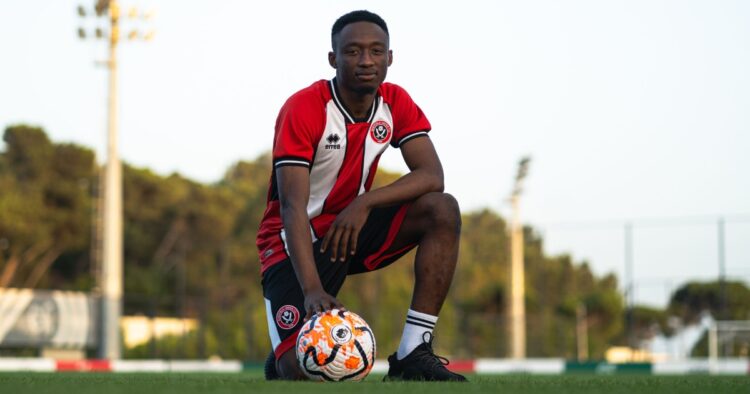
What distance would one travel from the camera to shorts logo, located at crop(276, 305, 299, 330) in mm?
5996

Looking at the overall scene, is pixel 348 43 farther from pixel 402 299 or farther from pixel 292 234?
pixel 402 299

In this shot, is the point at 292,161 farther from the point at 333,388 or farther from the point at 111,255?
the point at 111,255

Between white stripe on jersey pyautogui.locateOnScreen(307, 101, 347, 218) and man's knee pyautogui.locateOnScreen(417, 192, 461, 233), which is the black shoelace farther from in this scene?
white stripe on jersey pyautogui.locateOnScreen(307, 101, 347, 218)

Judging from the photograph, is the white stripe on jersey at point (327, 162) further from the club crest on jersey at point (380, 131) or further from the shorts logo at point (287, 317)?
the shorts logo at point (287, 317)

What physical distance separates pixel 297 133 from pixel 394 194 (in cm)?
54

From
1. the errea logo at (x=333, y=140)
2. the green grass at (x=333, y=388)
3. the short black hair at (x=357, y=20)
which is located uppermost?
the short black hair at (x=357, y=20)

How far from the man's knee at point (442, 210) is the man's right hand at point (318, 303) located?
715 mm

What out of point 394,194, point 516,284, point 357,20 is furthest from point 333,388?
point 516,284

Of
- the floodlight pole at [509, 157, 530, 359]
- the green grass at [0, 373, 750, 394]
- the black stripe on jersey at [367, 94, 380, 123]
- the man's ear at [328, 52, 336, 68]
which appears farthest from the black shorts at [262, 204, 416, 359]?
the floodlight pole at [509, 157, 530, 359]

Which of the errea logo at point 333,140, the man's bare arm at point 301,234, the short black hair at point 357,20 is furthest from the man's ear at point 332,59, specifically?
the man's bare arm at point 301,234

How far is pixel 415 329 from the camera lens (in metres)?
5.86

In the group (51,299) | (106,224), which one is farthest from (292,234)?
(51,299)

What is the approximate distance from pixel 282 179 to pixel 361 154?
1.83ft

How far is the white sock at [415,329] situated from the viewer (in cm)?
586
